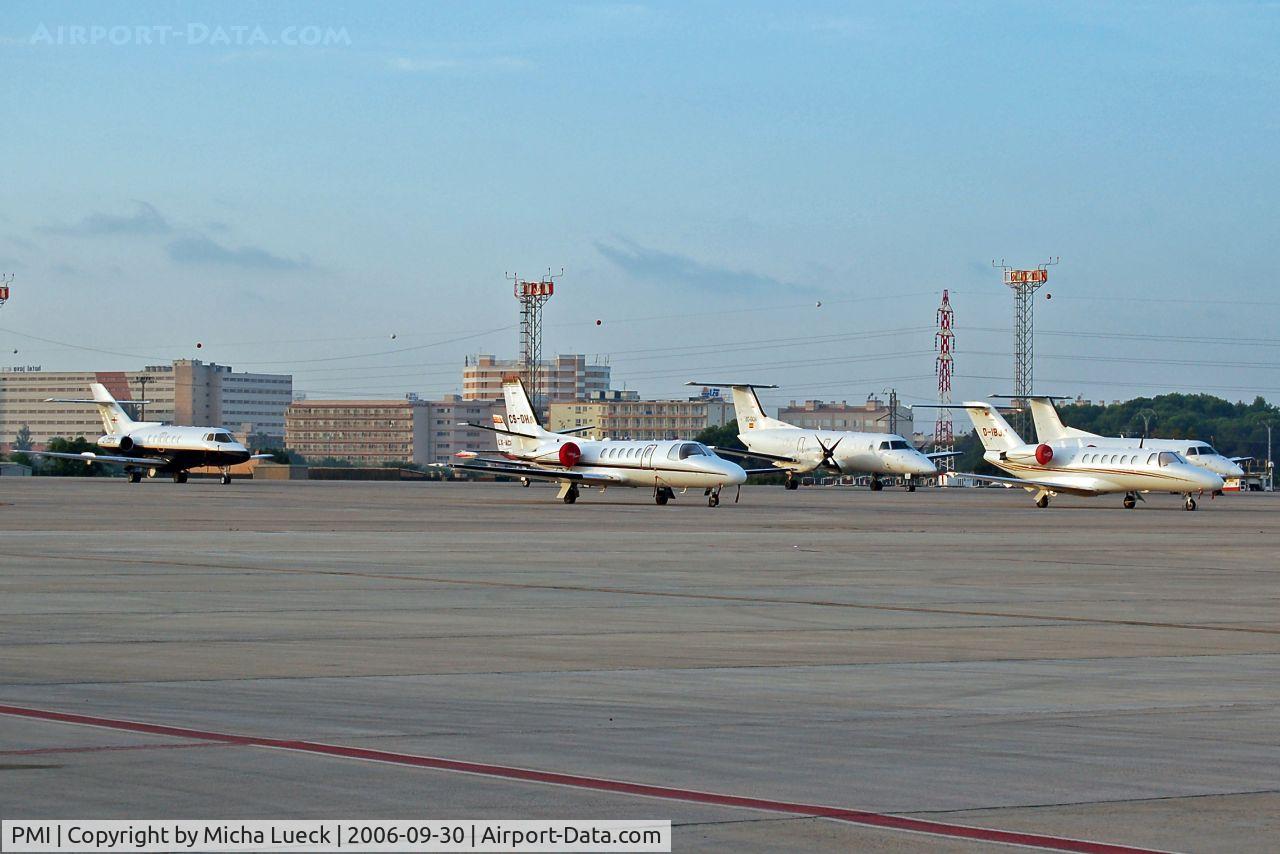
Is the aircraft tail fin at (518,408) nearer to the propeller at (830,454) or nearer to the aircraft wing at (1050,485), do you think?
the aircraft wing at (1050,485)

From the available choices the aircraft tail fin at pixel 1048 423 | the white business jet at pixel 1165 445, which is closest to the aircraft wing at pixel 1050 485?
the white business jet at pixel 1165 445

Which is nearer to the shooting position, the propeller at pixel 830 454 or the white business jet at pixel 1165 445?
the white business jet at pixel 1165 445

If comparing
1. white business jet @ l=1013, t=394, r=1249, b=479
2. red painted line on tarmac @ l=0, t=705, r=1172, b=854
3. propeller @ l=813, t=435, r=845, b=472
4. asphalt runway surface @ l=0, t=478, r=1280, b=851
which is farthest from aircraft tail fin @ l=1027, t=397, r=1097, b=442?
red painted line on tarmac @ l=0, t=705, r=1172, b=854

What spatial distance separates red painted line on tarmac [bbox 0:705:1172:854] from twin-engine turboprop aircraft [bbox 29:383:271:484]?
8240 centimetres

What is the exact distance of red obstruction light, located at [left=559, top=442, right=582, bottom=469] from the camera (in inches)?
2640

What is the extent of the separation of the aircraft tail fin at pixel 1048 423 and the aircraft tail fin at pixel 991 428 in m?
1.12

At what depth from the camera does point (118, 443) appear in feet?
318

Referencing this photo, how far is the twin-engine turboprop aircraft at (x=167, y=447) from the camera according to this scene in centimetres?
9188

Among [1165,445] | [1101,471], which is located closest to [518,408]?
[1101,471]

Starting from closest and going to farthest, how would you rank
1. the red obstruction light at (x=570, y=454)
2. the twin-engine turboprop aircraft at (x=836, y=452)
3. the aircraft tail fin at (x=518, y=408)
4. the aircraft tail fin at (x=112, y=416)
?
the red obstruction light at (x=570, y=454), the aircraft tail fin at (x=518, y=408), the twin-engine turboprop aircraft at (x=836, y=452), the aircraft tail fin at (x=112, y=416)

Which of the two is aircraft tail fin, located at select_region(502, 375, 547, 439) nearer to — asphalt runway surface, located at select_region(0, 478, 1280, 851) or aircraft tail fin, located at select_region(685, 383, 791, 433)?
aircraft tail fin, located at select_region(685, 383, 791, 433)

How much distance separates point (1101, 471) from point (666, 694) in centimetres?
5677

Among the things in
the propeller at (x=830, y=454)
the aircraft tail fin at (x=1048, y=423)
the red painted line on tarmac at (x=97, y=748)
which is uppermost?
the aircraft tail fin at (x=1048, y=423)

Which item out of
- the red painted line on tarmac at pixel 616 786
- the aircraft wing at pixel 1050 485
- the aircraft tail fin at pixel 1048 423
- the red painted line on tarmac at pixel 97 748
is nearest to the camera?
the red painted line on tarmac at pixel 616 786
